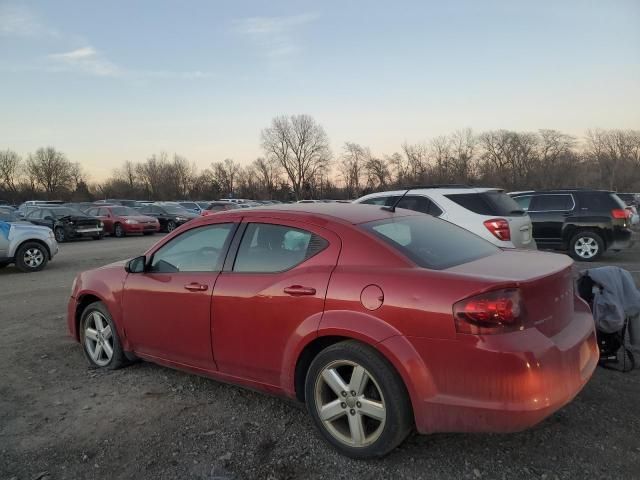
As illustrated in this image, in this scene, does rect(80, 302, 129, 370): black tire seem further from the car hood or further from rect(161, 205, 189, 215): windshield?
rect(161, 205, 189, 215): windshield

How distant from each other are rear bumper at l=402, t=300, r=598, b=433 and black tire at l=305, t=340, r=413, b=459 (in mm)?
100

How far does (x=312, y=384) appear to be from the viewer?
308cm

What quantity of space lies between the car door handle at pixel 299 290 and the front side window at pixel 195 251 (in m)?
0.77

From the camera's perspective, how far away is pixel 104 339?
15.2 feet

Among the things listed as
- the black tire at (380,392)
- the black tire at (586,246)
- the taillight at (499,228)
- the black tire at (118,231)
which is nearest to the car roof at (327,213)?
the black tire at (380,392)

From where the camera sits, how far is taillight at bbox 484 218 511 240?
24.9ft

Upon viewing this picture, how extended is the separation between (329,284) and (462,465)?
1317 millimetres

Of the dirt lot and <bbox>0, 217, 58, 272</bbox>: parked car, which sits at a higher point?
<bbox>0, 217, 58, 272</bbox>: parked car

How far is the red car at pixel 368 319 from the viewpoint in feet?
8.32

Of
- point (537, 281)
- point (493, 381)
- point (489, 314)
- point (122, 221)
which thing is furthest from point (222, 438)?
point (122, 221)

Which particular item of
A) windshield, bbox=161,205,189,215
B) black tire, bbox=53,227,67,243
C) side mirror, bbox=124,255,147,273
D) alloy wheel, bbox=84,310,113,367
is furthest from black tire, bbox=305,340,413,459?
windshield, bbox=161,205,189,215

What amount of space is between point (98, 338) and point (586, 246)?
424 inches

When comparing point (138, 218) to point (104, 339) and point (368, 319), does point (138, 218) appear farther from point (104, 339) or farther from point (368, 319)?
point (368, 319)

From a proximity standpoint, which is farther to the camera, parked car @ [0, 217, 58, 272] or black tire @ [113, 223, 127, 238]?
black tire @ [113, 223, 127, 238]
